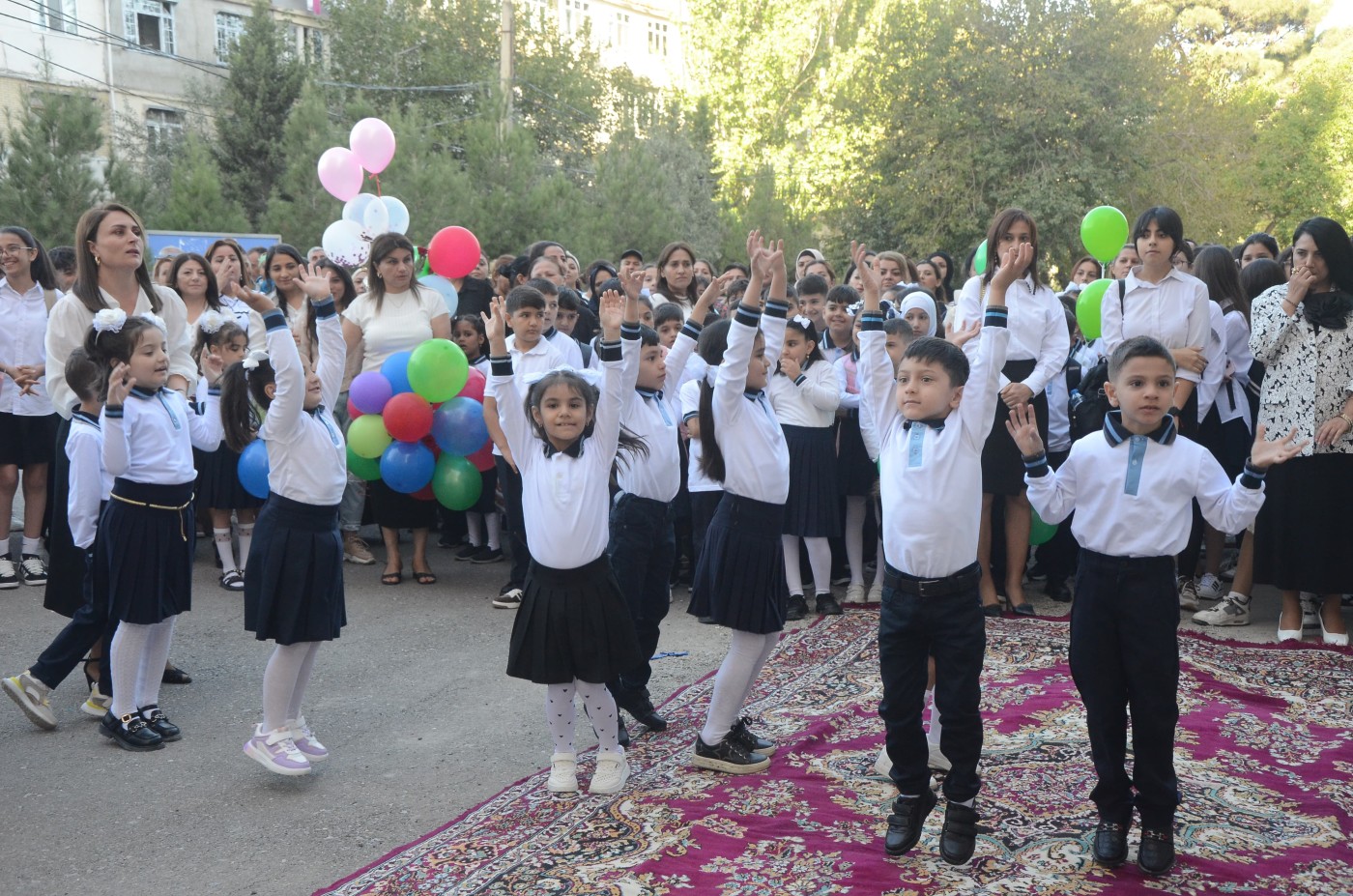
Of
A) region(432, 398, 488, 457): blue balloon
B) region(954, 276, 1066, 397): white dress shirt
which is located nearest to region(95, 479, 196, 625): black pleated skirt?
region(432, 398, 488, 457): blue balloon

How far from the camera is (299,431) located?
15.5 ft

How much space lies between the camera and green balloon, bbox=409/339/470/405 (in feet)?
24.3

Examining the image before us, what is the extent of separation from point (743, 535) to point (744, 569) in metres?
0.14

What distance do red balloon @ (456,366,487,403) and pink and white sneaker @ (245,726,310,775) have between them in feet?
11.0

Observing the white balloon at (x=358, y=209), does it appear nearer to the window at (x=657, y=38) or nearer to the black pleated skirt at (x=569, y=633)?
the black pleated skirt at (x=569, y=633)

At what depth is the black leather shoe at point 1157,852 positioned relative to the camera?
370 centimetres

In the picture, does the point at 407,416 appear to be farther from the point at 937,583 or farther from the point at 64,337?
the point at 937,583

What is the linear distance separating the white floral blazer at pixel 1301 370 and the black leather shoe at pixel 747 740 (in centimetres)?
334

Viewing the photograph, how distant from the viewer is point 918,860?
386cm

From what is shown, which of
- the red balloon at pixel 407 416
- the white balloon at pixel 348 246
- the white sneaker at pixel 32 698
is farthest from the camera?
the white balloon at pixel 348 246

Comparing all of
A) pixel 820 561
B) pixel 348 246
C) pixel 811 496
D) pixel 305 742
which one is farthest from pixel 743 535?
pixel 348 246

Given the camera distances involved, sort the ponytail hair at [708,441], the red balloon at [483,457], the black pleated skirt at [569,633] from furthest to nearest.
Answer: the red balloon at [483,457] < the ponytail hair at [708,441] < the black pleated skirt at [569,633]

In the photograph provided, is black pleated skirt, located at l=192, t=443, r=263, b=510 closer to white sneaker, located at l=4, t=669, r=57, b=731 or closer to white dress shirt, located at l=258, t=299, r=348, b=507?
white sneaker, located at l=4, t=669, r=57, b=731

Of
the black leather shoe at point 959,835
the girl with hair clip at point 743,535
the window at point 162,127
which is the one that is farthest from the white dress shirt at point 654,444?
the window at point 162,127
